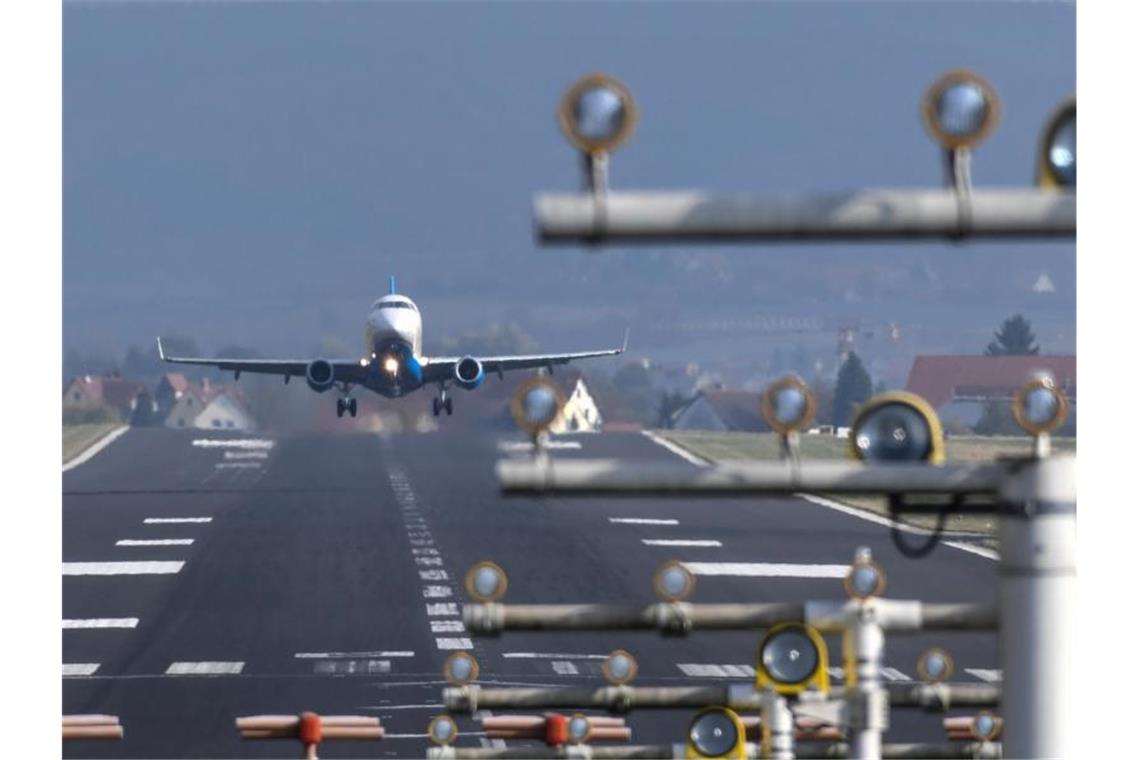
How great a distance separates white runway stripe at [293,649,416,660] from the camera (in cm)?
6069

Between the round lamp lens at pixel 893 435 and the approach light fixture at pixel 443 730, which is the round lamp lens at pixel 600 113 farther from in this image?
the approach light fixture at pixel 443 730

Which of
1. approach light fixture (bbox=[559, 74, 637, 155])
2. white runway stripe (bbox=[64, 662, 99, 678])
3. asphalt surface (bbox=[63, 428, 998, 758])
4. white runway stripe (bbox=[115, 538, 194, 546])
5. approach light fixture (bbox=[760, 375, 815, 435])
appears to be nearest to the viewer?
approach light fixture (bbox=[559, 74, 637, 155])

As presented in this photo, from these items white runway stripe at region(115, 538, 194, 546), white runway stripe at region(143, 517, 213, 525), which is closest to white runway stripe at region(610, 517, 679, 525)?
white runway stripe at region(143, 517, 213, 525)

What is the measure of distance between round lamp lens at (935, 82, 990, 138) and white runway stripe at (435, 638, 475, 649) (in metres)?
51.7

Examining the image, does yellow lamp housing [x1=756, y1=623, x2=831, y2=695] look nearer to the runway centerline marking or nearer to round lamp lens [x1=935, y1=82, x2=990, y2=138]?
round lamp lens [x1=935, y1=82, x2=990, y2=138]

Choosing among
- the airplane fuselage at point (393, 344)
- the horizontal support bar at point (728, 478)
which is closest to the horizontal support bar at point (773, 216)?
the horizontal support bar at point (728, 478)

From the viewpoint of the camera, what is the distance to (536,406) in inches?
510

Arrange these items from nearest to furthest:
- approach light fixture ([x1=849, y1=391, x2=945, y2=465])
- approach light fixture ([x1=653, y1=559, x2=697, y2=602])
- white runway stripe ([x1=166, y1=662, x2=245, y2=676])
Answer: approach light fixture ([x1=849, y1=391, x2=945, y2=465]), approach light fixture ([x1=653, y1=559, x2=697, y2=602]), white runway stripe ([x1=166, y1=662, x2=245, y2=676])

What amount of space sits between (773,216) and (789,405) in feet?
9.33

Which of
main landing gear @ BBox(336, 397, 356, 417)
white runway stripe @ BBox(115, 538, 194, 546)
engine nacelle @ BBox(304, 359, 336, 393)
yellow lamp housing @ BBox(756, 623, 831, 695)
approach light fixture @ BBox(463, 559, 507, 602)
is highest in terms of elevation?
engine nacelle @ BBox(304, 359, 336, 393)

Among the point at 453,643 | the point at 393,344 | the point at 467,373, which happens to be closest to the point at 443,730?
the point at 453,643

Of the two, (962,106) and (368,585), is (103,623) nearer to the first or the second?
(368,585)

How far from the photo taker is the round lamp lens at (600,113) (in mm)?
10773

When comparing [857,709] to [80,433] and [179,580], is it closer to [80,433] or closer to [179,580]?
[179,580]
